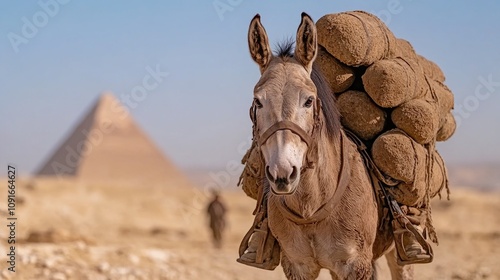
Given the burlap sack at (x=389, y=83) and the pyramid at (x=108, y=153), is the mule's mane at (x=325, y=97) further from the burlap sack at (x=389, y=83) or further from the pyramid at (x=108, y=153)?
the pyramid at (x=108, y=153)

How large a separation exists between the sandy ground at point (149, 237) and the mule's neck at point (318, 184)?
8.67 feet

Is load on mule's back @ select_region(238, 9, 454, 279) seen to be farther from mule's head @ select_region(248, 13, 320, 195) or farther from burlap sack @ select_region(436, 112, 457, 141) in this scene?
burlap sack @ select_region(436, 112, 457, 141)

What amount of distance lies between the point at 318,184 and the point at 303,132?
0.81 metres

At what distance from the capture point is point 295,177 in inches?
201

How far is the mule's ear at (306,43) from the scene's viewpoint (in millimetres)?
5691

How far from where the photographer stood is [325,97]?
6238 mm

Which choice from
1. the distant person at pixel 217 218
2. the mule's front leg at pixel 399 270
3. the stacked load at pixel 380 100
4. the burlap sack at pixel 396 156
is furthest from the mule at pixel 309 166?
the distant person at pixel 217 218

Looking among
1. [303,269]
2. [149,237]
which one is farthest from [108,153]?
[303,269]

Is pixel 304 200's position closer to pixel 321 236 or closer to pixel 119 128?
pixel 321 236

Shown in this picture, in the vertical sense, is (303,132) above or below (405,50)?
above

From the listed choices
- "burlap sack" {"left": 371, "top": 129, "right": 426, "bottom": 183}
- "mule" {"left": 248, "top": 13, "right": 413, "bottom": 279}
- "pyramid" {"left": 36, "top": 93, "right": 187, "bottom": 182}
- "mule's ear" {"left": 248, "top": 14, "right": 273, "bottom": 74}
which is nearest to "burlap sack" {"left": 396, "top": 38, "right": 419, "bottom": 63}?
"burlap sack" {"left": 371, "top": 129, "right": 426, "bottom": 183}

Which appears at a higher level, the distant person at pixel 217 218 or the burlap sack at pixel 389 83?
the burlap sack at pixel 389 83

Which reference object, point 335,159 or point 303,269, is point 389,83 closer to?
point 335,159

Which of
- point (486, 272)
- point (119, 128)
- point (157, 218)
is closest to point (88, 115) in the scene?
point (119, 128)
